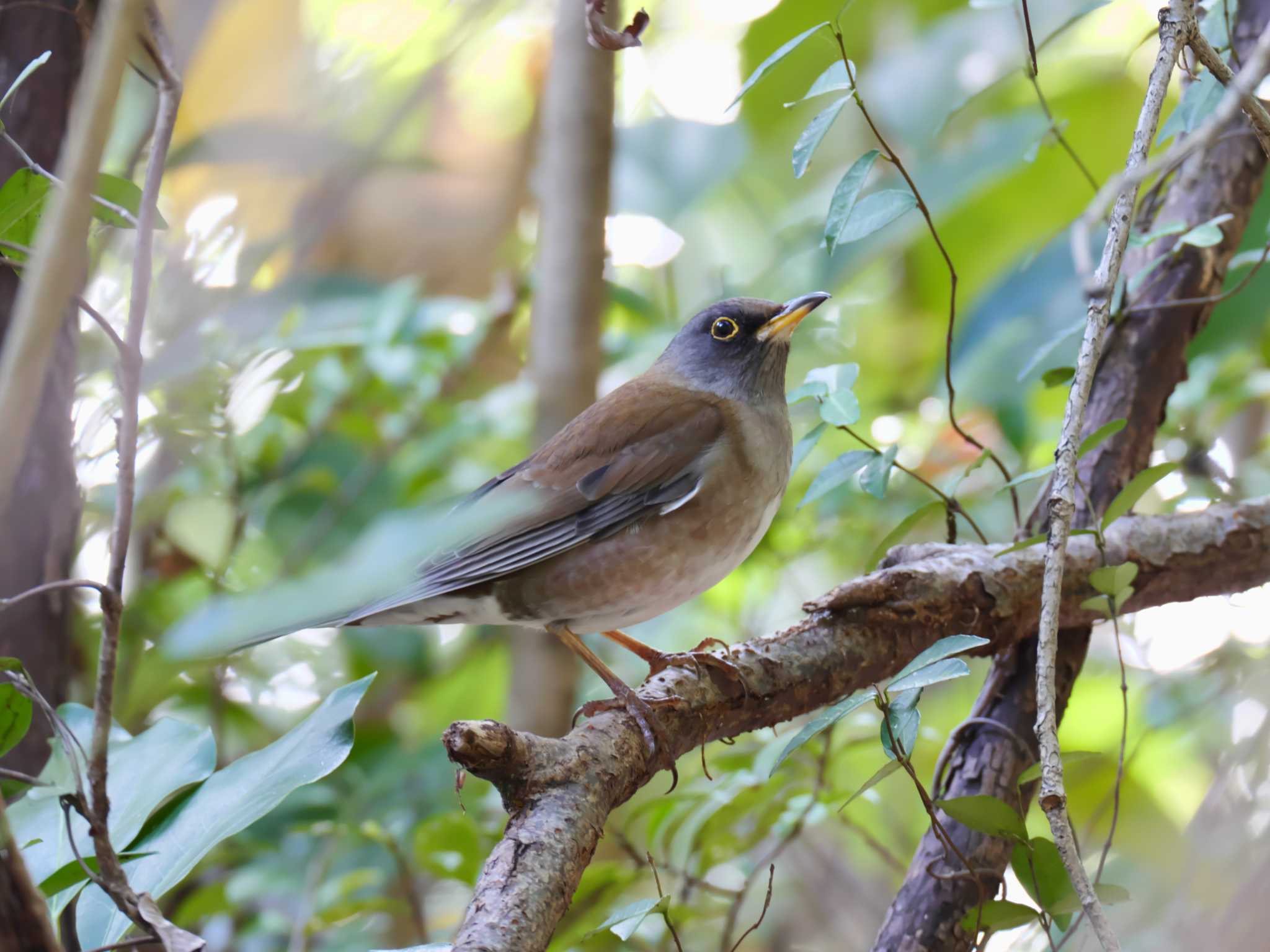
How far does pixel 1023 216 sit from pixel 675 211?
1.57 meters

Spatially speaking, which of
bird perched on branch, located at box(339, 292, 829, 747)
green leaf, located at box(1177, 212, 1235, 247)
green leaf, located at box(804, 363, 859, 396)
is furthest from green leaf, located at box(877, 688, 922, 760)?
green leaf, located at box(1177, 212, 1235, 247)

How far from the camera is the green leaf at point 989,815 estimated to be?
1.78 meters

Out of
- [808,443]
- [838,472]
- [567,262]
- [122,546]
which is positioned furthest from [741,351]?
[122,546]

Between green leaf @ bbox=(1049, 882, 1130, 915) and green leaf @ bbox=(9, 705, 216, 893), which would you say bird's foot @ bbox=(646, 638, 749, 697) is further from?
green leaf @ bbox=(9, 705, 216, 893)

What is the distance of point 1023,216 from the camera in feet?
15.2

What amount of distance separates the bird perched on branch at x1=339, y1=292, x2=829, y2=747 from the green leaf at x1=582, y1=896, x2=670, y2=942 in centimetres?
87

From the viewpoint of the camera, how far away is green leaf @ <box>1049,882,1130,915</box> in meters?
1.75

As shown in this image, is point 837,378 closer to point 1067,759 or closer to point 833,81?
point 833,81

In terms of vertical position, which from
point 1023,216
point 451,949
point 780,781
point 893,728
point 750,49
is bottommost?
point 451,949

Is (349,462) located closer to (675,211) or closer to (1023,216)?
(675,211)

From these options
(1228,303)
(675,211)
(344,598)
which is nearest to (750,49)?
(675,211)

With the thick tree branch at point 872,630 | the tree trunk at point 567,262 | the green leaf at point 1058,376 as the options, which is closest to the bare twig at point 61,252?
the thick tree branch at point 872,630

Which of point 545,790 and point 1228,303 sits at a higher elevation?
point 1228,303

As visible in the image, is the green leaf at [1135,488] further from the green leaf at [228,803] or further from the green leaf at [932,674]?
the green leaf at [228,803]
